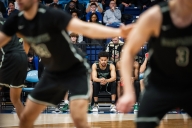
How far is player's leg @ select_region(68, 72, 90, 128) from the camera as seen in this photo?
15.0ft

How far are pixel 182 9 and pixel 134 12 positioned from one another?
1148cm

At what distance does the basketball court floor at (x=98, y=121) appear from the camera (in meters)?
8.06

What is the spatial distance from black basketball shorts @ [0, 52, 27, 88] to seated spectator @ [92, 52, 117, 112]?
3.50 m

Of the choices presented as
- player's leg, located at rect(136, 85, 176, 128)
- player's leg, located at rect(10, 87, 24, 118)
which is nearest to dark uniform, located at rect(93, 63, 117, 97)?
player's leg, located at rect(10, 87, 24, 118)

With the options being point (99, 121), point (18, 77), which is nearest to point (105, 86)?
point (99, 121)

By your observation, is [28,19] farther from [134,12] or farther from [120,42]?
[134,12]

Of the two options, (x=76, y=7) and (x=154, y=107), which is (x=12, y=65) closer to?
(x=154, y=107)

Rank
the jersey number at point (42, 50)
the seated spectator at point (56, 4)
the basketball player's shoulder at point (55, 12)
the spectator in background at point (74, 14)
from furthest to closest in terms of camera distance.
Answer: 1. the seated spectator at point (56, 4)
2. the spectator in background at point (74, 14)
3. the jersey number at point (42, 50)
4. the basketball player's shoulder at point (55, 12)

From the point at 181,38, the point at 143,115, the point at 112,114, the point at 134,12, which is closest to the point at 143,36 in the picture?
the point at 181,38

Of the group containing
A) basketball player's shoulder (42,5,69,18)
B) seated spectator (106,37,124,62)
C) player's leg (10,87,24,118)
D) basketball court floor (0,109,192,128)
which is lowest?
basketball court floor (0,109,192,128)

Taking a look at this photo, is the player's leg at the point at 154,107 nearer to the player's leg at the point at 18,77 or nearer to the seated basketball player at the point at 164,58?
the seated basketball player at the point at 164,58

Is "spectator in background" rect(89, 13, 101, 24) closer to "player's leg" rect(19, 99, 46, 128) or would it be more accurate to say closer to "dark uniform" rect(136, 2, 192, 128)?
"player's leg" rect(19, 99, 46, 128)

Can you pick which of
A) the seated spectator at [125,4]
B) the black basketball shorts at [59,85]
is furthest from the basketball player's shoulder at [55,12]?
the seated spectator at [125,4]

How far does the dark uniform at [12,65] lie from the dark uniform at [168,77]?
352 centimetres
